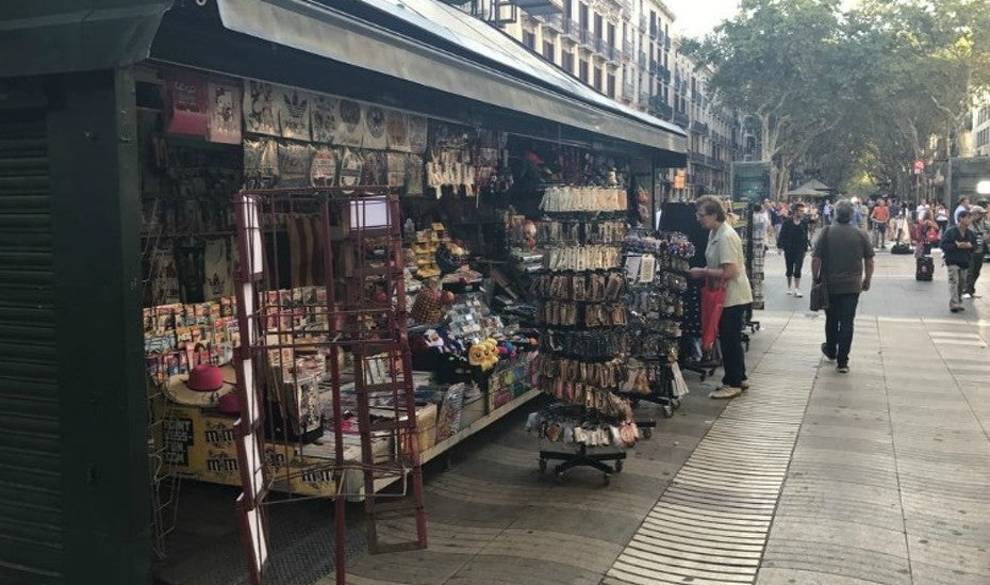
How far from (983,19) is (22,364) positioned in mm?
45213

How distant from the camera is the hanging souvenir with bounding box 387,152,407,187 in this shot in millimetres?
6703

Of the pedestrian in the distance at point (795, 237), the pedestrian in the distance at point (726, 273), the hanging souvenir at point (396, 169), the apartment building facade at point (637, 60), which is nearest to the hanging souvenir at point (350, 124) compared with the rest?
the hanging souvenir at point (396, 169)

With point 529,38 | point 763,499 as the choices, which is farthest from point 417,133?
point 529,38

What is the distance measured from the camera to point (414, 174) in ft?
23.4

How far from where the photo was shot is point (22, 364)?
3.85 metres

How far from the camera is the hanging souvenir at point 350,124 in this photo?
5.92m

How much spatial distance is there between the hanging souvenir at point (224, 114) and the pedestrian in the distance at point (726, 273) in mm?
4550

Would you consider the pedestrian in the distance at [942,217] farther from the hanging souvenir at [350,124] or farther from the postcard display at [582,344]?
the hanging souvenir at [350,124]

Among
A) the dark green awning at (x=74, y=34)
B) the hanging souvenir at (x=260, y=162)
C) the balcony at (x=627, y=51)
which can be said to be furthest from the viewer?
the balcony at (x=627, y=51)

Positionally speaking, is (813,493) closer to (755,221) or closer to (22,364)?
(22,364)

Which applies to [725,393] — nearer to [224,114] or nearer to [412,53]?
Answer: [412,53]

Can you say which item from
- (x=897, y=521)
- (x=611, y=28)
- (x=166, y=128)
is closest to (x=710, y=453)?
(x=897, y=521)

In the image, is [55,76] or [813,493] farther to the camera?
[813,493]

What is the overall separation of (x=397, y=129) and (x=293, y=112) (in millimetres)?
1399
